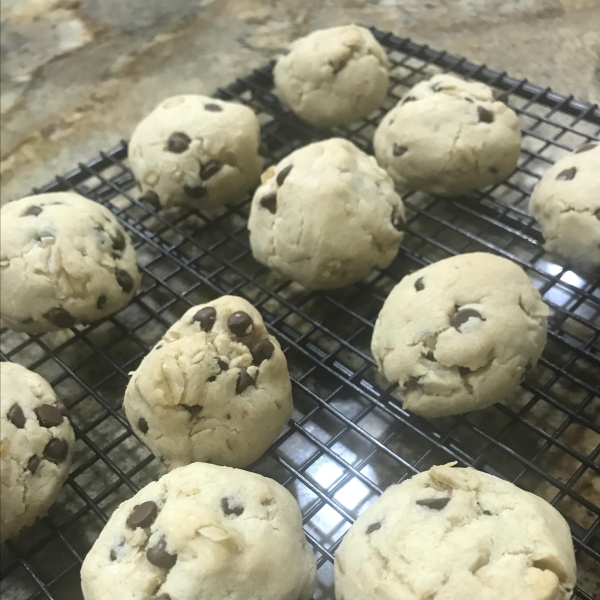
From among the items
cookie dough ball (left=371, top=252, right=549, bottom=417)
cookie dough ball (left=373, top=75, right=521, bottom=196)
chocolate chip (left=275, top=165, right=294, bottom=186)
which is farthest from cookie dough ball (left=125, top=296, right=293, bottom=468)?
cookie dough ball (left=373, top=75, right=521, bottom=196)

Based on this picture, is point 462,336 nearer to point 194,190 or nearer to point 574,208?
point 574,208

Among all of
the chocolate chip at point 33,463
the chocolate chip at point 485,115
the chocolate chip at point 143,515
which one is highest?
the chocolate chip at point 485,115

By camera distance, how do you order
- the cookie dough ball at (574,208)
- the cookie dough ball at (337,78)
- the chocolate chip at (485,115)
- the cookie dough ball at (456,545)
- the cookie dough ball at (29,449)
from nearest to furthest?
the cookie dough ball at (456,545), the cookie dough ball at (29,449), the cookie dough ball at (574,208), the chocolate chip at (485,115), the cookie dough ball at (337,78)

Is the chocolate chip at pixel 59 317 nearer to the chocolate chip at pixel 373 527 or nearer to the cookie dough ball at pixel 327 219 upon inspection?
the cookie dough ball at pixel 327 219

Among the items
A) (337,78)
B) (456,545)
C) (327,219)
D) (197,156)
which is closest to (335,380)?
(327,219)

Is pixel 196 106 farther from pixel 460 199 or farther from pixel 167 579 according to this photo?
pixel 167 579

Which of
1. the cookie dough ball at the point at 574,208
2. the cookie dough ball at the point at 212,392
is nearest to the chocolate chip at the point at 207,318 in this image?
the cookie dough ball at the point at 212,392
